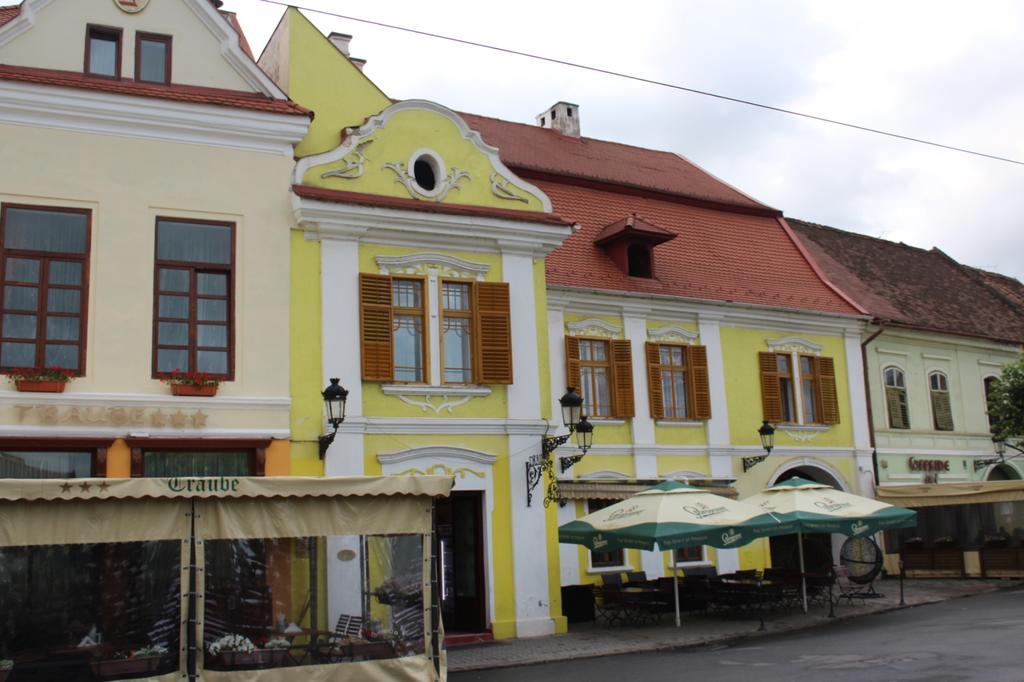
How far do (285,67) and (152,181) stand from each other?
3.58 metres

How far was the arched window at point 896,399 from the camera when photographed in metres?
25.6

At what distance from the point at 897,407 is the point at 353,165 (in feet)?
50.3

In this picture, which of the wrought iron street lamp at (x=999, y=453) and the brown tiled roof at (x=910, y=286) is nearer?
the brown tiled roof at (x=910, y=286)

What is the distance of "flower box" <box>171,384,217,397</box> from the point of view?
14.8 metres

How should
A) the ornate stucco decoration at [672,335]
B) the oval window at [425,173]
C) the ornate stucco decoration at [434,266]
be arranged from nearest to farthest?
the ornate stucco decoration at [434,266] < the oval window at [425,173] < the ornate stucco decoration at [672,335]

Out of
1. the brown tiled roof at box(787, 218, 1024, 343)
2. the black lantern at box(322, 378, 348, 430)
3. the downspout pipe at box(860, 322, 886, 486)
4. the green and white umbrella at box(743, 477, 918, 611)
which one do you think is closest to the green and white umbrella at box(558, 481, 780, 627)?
the green and white umbrella at box(743, 477, 918, 611)

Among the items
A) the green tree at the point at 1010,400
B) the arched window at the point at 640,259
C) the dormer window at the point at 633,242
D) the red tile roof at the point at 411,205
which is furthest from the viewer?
the green tree at the point at 1010,400

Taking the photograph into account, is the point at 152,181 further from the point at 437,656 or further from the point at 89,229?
the point at 437,656

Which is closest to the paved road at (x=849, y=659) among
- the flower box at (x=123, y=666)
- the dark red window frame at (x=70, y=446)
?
the flower box at (x=123, y=666)

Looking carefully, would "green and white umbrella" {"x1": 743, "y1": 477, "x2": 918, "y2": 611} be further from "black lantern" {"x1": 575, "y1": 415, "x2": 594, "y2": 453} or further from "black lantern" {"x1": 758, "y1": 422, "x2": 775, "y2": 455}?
"black lantern" {"x1": 575, "y1": 415, "x2": 594, "y2": 453}

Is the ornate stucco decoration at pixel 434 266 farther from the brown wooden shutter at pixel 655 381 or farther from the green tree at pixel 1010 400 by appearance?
the green tree at pixel 1010 400

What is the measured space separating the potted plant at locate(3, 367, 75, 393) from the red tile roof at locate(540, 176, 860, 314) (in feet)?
31.2

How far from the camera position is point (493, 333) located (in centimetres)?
1730

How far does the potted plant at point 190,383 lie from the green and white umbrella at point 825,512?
908 centimetres
